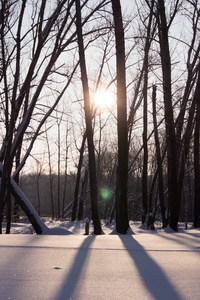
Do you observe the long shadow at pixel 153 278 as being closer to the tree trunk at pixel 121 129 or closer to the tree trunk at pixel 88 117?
the tree trunk at pixel 121 129

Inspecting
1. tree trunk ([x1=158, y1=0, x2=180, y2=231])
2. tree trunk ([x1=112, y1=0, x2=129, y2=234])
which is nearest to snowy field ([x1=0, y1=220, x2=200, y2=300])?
→ tree trunk ([x1=112, y1=0, x2=129, y2=234])

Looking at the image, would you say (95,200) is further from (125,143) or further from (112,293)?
(112,293)

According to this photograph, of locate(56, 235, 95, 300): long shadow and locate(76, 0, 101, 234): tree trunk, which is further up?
locate(76, 0, 101, 234): tree trunk

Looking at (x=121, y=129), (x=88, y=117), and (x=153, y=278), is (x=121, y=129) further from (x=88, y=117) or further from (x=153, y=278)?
(x=153, y=278)

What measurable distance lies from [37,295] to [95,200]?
8189mm

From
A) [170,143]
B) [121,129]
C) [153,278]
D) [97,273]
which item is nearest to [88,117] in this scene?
[121,129]

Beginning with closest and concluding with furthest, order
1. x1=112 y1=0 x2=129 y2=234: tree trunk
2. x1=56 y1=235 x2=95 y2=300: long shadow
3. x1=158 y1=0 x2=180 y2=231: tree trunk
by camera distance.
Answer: x1=56 y1=235 x2=95 y2=300: long shadow → x1=112 y1=0 x2=129 y2=234: tree trunk → x1=158 y1=0 x2=180 y2=231: tree trunk

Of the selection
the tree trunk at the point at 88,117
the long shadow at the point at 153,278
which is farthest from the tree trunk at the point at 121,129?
the long shadow at the point at 153,278

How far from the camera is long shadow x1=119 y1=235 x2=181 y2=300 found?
1817mm

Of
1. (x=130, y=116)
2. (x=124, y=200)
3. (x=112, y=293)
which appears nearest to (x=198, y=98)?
(x=130, y=116)

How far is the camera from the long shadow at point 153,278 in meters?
1.82

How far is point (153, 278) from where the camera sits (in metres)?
2.14

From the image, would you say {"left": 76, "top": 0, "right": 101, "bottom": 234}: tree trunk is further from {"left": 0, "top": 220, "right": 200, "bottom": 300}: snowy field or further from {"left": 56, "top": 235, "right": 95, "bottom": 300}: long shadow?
{"left": 56, "top": 235, "right": 95, "bottom": 300}: long shadow

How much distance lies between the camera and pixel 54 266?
7.81ft
